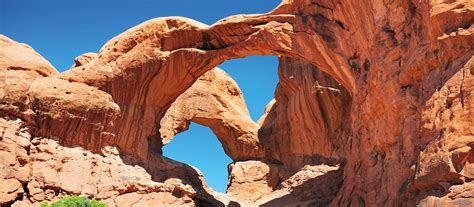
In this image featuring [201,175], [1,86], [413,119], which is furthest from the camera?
[201,175]

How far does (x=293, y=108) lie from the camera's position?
34.5 metres

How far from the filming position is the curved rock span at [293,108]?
16.5 m

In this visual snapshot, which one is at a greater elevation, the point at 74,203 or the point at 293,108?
the point at 293,108

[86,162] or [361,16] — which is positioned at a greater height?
[361,16]

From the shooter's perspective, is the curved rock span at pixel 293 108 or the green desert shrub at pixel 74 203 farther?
the green desert shrub at pixel 74 203

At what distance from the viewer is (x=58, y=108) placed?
82.0ft

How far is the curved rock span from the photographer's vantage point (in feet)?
54.2

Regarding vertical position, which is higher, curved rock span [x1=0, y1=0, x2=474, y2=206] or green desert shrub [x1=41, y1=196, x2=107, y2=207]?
curved rock span [x1=0, y1=0, x2=474, y2=206]

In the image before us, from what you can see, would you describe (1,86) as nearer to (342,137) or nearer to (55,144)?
(55,144)

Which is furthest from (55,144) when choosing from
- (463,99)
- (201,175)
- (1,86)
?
(463,99)

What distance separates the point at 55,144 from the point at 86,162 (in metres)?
Result: 1.47

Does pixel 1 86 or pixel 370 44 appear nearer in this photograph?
pixel 370 44

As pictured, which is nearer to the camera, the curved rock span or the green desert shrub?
the curved rock span

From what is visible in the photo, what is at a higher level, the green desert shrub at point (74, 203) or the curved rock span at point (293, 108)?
the curved rock span at point (293, 108)
